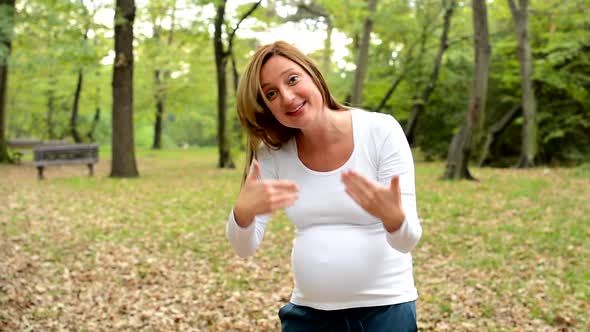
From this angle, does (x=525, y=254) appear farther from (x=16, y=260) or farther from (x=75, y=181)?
(x=75, y=181)

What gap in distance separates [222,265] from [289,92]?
5.46 metres

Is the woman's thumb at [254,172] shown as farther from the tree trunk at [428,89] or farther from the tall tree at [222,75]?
the tree trunk at [428,89]

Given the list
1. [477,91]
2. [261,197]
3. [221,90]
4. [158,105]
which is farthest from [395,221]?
[158,105]

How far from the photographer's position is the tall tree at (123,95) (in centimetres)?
1586

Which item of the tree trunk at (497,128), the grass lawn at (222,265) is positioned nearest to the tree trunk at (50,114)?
the tree trunk at (497,128)

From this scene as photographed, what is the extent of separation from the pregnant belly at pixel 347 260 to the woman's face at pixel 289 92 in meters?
0.39

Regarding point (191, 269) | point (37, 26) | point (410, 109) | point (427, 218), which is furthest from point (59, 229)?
point (410, 109)

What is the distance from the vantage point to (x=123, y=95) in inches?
640

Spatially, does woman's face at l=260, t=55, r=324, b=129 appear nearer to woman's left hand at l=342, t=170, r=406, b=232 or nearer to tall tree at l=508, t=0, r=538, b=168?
woman's left hand at l=342, t=170, r=406, b=232

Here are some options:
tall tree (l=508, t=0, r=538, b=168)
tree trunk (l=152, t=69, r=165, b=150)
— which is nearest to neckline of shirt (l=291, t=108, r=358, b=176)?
tall tree (l=508, t=0, r=538, b=168)

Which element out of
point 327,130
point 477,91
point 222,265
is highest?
point 477,91

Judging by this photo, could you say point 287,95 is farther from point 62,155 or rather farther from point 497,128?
point 497,128

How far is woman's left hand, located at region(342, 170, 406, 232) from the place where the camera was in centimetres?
181

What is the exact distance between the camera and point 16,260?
283 inches
